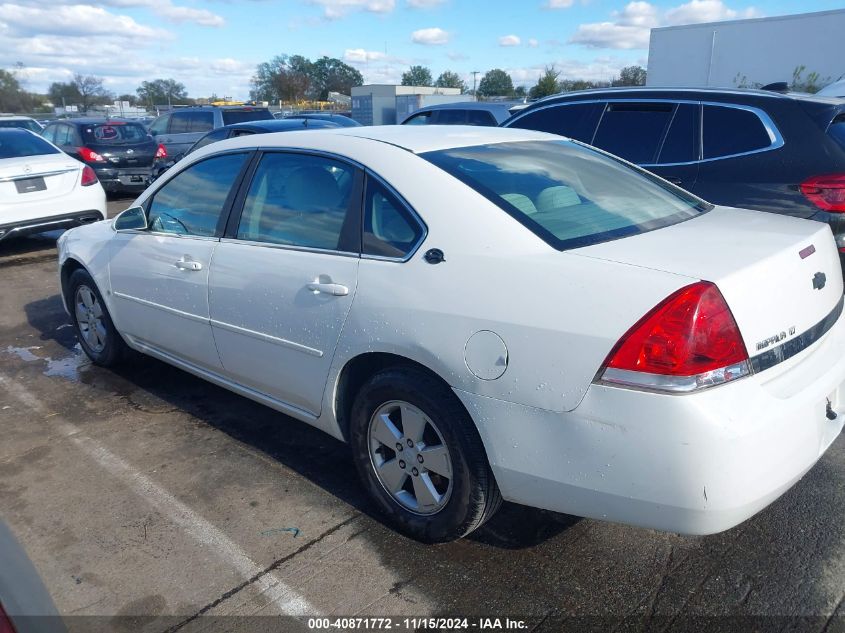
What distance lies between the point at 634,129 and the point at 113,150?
1043cm

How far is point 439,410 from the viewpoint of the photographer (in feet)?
8.60

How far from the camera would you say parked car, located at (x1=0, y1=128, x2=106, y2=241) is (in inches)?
308

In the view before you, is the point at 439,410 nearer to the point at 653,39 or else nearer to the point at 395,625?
the point at 395,625

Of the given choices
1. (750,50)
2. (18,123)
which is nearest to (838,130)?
(18,123)

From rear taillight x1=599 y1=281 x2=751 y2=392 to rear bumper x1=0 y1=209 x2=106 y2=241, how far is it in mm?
7744

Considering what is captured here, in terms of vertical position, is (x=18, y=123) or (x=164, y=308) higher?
(x=18, y=123)

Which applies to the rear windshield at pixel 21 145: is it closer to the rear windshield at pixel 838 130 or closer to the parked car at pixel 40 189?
the parked car at pixel 40 189

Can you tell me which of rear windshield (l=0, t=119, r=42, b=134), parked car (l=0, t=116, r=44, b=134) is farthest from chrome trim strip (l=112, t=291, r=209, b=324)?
parked car (l=0, t=116, r=44, b=134)

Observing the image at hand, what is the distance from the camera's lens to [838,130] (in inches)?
181

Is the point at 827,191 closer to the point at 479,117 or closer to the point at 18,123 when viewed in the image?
the point at 479,117

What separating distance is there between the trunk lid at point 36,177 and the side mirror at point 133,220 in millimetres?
4469

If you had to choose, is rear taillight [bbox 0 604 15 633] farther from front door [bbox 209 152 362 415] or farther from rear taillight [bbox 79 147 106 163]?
rear taillight [bbox 79 147 106 163]

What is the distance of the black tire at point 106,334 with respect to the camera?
474 centimetres

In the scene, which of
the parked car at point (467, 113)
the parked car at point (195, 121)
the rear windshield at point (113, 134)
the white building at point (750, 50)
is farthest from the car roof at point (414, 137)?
the white building at point (750, 50)
